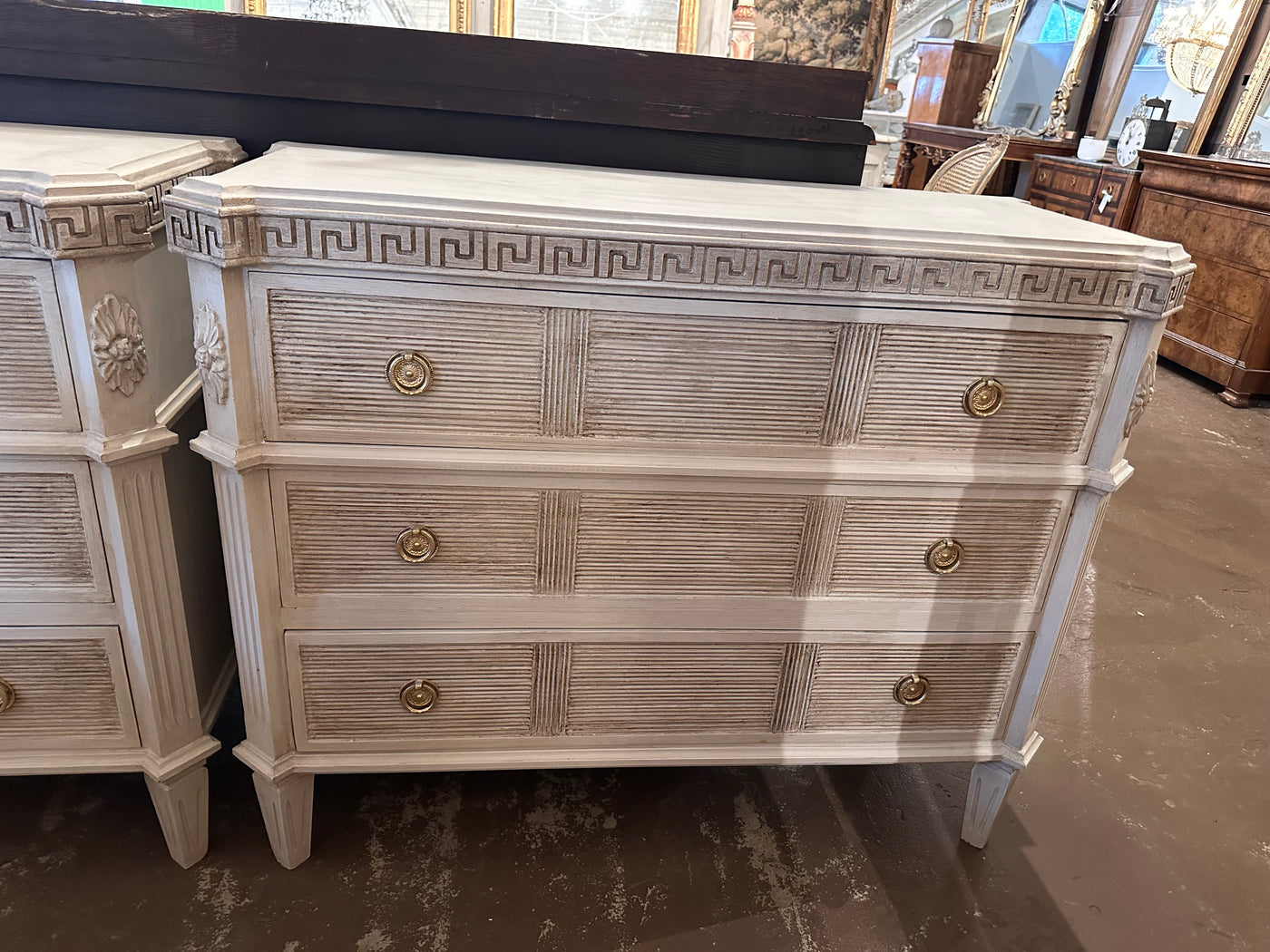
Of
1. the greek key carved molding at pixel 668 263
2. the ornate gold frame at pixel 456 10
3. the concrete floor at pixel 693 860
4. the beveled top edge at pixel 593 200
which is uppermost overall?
the ornate gold frame at pixel 456 10

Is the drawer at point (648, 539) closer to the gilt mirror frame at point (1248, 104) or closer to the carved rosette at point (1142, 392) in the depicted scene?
the carved rosette at point (1142, 392)

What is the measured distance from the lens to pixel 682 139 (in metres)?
1.56

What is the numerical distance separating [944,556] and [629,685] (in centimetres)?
53

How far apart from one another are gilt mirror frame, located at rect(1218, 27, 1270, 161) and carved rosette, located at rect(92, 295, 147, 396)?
18.9 ft

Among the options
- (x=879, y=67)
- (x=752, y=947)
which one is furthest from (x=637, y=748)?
(x=879, y=67)

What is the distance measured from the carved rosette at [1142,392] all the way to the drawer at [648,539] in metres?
0.14

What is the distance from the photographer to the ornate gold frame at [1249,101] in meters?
4.69

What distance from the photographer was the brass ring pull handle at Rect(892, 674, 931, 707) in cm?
141

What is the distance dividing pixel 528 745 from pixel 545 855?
0.79ft

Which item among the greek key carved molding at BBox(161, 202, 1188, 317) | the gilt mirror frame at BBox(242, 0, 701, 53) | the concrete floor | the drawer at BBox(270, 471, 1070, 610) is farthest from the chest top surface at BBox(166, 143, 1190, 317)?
the gilt mirror frame at BBox(242, 0, 701, 53)

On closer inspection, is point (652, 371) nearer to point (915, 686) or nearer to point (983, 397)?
point (983, 397)

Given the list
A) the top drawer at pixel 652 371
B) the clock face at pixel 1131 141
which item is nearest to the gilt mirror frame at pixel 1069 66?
the clock face at pixel 1131 141

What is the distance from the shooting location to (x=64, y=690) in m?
1.26

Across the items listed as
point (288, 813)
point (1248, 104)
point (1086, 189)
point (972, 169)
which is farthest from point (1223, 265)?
point (288, 813)
